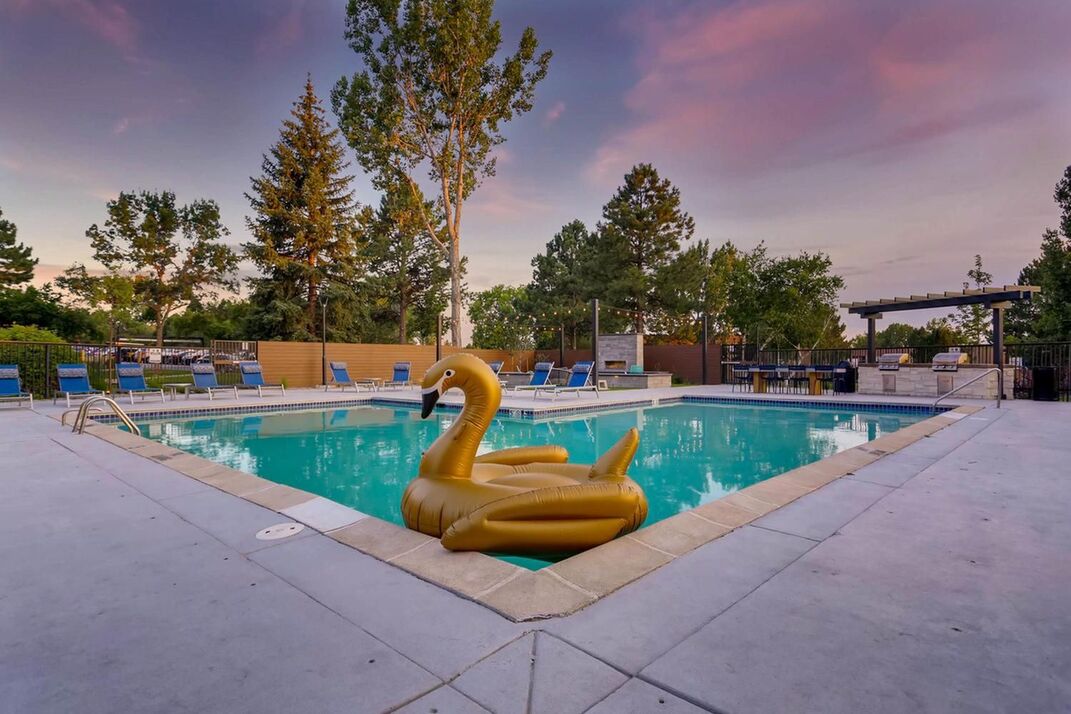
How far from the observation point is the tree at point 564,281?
1126 inches

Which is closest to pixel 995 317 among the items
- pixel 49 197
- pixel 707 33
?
pixel 707 33

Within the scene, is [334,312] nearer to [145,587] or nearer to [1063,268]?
[145,587]

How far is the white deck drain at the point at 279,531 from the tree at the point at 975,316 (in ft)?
122

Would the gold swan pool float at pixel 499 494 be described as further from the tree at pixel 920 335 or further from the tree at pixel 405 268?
the tree at pixel 920 335

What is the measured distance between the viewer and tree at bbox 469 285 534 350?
107 feet

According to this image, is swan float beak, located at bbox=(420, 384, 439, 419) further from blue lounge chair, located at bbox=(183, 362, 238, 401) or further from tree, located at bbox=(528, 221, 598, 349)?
tree, located at bbox=(528, 221, 598, 349)

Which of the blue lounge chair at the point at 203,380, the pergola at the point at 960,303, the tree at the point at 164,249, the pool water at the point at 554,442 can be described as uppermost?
the tree at the point at 164,249

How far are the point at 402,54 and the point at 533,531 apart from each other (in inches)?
733

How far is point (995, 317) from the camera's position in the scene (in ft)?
37.2

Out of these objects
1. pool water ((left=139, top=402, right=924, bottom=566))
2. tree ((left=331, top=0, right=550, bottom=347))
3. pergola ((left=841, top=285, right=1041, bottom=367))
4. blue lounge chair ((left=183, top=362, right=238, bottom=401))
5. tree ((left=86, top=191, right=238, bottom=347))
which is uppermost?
tree ((left=331, top=0, right=550, bottom=347))

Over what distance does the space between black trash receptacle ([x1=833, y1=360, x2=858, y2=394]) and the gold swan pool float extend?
12.8 meters

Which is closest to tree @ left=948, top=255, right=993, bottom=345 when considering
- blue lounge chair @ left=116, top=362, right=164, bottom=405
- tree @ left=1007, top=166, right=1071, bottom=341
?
tree @ left=1007, top=166, right=1071, bottom=341

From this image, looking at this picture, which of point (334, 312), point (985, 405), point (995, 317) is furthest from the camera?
point (334, 312)

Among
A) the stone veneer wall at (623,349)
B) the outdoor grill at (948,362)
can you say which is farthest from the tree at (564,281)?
the outdoor grill at (948,362)
